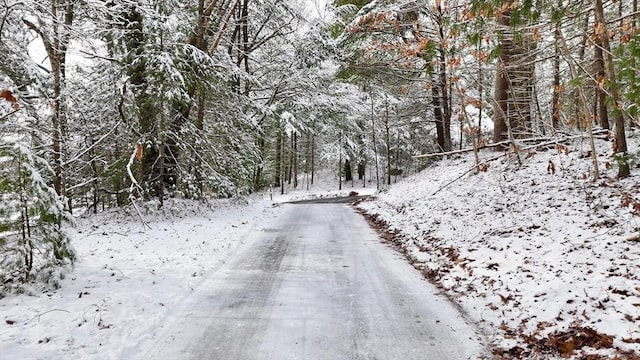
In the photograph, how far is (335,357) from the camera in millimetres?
3762

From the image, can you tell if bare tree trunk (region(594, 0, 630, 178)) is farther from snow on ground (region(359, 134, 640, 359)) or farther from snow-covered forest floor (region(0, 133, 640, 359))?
snow-covered forest floor (region(0, 133, 640, 359))

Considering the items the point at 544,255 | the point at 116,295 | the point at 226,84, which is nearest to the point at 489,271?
the point at 544,255

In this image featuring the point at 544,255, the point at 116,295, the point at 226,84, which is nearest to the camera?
the point at 116,295

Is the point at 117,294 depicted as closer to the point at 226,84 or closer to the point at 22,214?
the point at 22,214

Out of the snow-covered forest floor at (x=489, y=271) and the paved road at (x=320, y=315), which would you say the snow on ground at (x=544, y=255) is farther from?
the paved road at (x=320, y=315)

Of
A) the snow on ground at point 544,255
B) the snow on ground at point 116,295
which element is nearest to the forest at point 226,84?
the snow on ground at point 116,295

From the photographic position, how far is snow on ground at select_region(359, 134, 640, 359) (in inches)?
157

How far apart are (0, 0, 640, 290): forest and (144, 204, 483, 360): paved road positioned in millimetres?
2504

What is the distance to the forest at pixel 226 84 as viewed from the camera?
5.51 meters

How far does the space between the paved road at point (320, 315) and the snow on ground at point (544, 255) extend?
457 mm

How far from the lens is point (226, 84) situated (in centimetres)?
1364

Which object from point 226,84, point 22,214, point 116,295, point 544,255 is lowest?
point 116,295

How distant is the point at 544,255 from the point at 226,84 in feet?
35.6

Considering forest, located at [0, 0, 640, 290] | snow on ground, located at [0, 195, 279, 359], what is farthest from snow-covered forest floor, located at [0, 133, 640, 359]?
forest, located at [0, 0, 640, 290]
